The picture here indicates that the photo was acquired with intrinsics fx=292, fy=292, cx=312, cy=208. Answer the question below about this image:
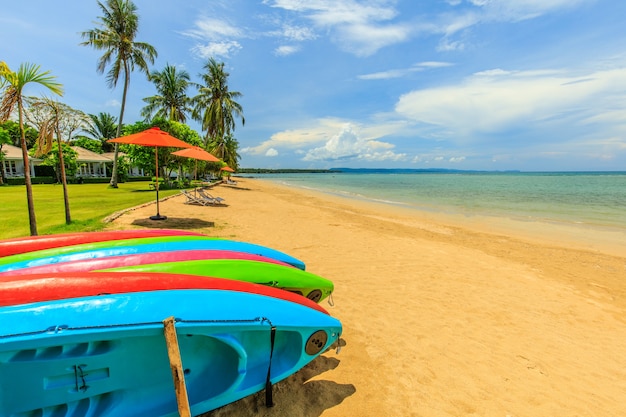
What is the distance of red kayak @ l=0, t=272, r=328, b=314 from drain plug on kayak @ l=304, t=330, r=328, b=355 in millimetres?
661

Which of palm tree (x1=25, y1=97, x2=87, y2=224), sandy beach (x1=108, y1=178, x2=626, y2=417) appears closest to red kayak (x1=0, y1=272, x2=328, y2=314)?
sandy beach (x1=108, y1=178, x2=626, y2=417)

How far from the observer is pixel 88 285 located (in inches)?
77.6

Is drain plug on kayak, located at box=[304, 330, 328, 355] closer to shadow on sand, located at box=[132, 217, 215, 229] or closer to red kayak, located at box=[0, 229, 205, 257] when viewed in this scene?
red kayak, located at box=[0, 229, 205, 257]

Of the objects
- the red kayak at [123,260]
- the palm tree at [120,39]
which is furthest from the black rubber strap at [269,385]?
the palm tree at [120,39]

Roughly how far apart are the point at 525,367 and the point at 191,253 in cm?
387

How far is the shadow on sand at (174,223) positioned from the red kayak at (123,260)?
619 cm

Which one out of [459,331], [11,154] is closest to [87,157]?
[11,154]

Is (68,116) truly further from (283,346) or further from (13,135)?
(13,135)

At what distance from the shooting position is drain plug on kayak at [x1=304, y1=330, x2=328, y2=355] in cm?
256

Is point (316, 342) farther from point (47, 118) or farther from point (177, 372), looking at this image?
point (47, 118)

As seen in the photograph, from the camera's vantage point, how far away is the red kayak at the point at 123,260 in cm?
246

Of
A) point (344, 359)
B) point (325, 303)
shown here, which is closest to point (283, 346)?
point (344, 359)

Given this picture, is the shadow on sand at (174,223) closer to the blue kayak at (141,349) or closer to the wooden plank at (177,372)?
the blue kayak at (141,349)

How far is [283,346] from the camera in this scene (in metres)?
2.57
